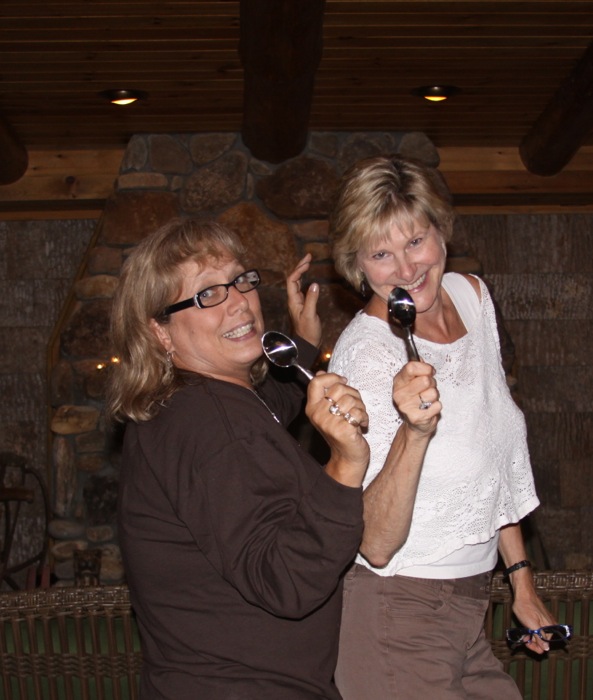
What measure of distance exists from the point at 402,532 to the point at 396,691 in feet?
0.88

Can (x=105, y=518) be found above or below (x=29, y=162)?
below

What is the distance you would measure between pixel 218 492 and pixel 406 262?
1.81 ft

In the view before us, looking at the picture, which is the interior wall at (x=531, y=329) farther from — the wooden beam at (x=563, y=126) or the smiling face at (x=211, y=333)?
the smiling face at (x=211, y=333)

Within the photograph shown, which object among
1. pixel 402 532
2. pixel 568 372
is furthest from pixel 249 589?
pixel 568 372

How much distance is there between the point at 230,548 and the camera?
1313mm

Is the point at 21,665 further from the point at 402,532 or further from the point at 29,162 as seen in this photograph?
the point at 29,162

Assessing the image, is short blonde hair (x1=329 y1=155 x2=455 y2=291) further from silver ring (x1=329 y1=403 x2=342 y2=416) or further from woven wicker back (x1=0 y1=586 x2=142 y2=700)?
woven wicker back (x1=0 y1=586 x2=142 y2=700)

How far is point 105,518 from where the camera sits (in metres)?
4.32

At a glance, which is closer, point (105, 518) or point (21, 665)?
point (21, 665)

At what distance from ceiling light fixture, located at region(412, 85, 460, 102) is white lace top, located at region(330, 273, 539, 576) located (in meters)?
2.45

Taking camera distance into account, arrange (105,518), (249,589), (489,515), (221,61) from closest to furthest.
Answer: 1. (249,589)
2. (489,515)
3. (221,61)
4. (105,518)

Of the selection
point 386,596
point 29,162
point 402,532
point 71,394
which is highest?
point 29,162

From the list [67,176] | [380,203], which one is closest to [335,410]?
[380,203]

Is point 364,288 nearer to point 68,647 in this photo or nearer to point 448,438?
point 448,438
